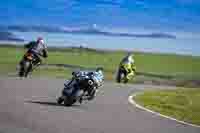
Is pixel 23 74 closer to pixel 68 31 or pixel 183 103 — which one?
pixel 183 103

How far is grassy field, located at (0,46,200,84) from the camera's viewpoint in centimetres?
4709

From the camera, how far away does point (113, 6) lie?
Answer: 75438 millimetres

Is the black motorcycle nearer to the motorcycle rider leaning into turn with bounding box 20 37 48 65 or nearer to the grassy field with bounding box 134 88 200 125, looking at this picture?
the grassy field with bounding box 134 88 200 125

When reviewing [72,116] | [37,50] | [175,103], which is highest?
[37,50]

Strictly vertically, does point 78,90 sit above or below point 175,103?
above

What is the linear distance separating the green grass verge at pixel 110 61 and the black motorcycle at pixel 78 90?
68.1ft

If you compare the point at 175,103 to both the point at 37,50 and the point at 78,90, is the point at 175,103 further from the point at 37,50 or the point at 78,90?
the point at 37,50

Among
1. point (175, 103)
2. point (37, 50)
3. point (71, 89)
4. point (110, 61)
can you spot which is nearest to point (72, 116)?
point (71, 89)

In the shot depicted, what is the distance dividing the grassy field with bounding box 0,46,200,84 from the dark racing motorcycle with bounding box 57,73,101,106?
67.8ft

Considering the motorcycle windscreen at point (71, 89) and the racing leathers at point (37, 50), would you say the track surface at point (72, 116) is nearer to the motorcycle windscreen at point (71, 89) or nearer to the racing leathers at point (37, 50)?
the motorcycle windscreen at point (71, 89)

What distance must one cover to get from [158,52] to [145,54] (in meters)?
1.08

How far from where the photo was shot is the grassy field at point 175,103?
20561mm

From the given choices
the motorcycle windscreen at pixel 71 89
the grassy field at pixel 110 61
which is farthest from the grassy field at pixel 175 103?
the grassy field at pixel 110 61

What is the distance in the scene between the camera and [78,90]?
840 inches
